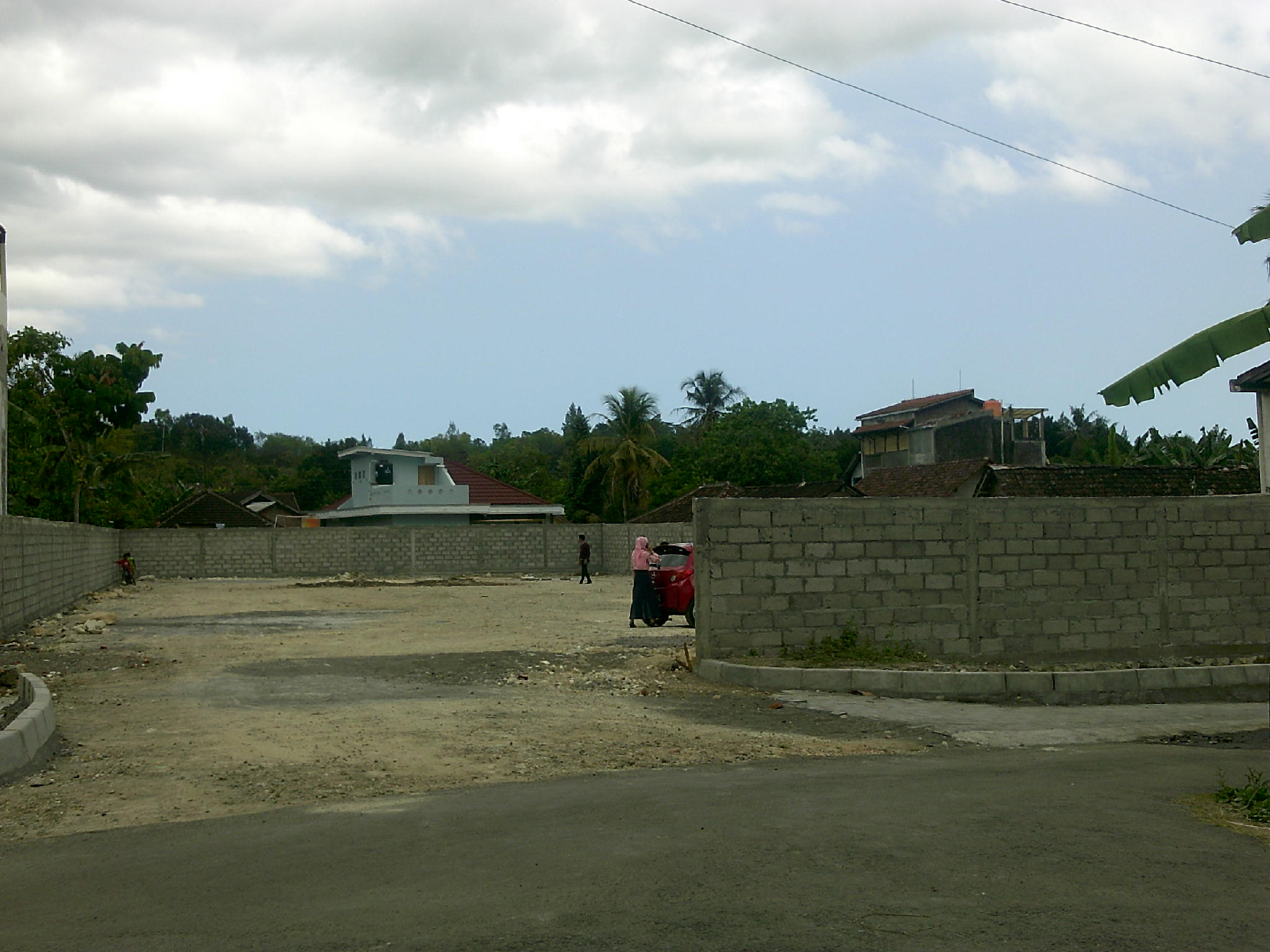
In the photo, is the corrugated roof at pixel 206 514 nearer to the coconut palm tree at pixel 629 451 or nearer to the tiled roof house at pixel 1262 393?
the coconut palm tree at pixel 629 451

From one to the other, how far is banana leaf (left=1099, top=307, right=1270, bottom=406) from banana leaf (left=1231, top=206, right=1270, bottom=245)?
2 centimetres

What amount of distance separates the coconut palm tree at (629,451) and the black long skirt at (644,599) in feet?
154

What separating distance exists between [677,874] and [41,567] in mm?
20733

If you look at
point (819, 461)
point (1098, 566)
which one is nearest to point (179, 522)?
point (819, 461)

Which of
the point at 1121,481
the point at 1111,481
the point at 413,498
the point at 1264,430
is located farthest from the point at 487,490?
the point at 1264,430

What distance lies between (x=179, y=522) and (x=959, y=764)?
207ft

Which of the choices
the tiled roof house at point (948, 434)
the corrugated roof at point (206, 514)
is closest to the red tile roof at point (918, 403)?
the tiled roof house at point (948, 434)

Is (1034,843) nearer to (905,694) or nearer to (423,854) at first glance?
(423,854)

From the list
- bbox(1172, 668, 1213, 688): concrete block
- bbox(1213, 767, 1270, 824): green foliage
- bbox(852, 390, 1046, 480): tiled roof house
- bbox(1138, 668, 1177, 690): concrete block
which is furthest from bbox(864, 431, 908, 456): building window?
bbox(1213, 767, 1270, 824): green foliage

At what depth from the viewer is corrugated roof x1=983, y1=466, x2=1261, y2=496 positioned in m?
41.2

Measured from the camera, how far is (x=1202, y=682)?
1411 centimetres

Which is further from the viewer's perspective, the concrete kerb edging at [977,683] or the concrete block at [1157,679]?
the concrete block at [1157,679]

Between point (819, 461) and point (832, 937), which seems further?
point (819, 461)

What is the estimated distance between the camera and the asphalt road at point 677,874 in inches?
181
